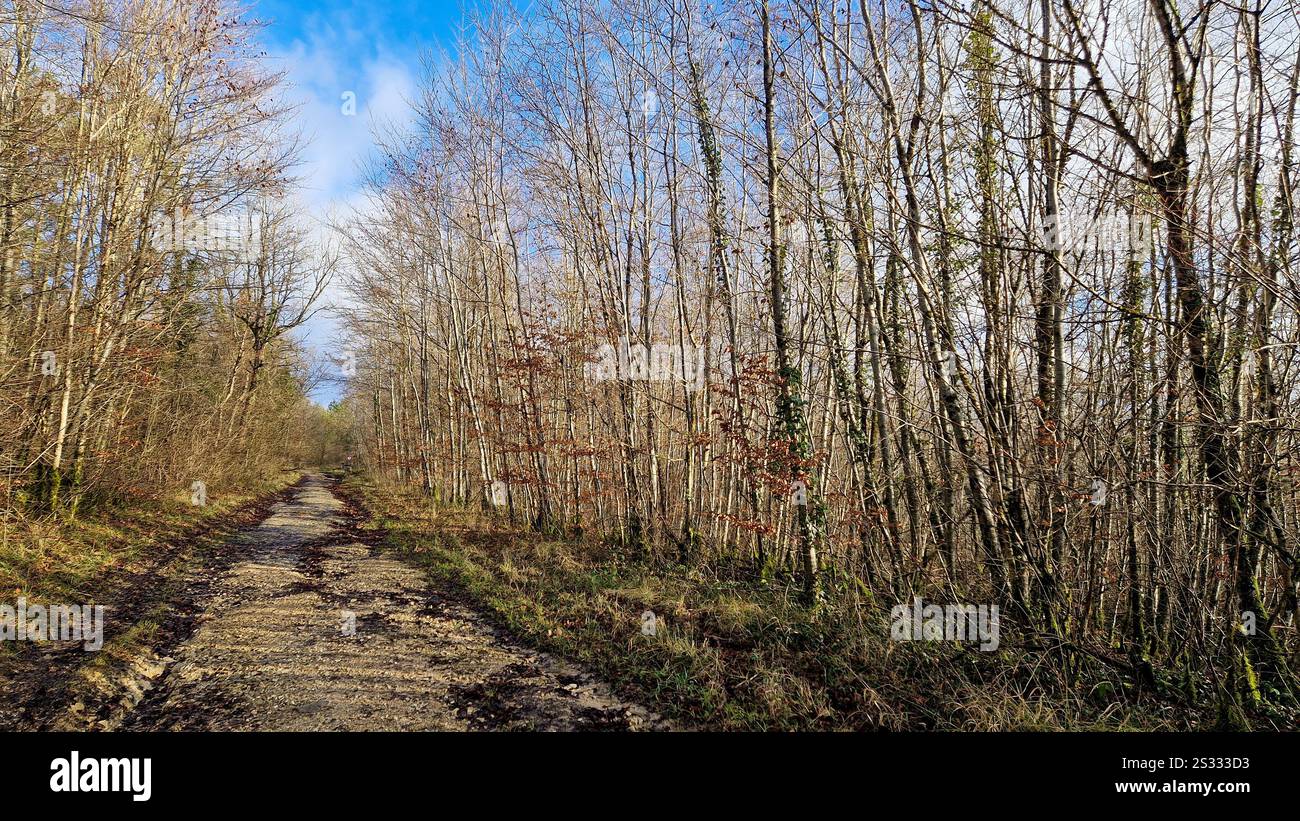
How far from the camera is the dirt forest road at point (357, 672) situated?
3.56 m

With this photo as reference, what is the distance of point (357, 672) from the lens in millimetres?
4230

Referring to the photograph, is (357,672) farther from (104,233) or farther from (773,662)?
(104,233)

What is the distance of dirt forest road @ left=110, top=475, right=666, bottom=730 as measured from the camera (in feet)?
11.7

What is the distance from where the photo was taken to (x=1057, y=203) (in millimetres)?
4070

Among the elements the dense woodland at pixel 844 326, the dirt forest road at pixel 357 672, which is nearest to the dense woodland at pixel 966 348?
the dense woodland at pixel 844 326

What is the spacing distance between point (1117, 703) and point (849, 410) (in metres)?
3.51

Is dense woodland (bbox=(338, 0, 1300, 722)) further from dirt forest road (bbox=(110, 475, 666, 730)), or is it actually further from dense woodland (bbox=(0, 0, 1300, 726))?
dirt forest road (bbox=(110, 475, 666, 730))

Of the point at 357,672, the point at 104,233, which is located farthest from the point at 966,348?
the point at 104,233

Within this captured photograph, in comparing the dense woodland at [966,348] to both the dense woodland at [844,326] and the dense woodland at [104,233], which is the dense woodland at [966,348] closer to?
the dense woodland at [844,326]

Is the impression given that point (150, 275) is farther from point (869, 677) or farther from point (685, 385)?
point (869, 677)

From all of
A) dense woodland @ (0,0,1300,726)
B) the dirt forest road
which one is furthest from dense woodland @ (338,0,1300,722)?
the dirt forest road

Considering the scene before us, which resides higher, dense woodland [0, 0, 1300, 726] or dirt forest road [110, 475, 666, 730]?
dense woodland [0, 0, 1300, 726]

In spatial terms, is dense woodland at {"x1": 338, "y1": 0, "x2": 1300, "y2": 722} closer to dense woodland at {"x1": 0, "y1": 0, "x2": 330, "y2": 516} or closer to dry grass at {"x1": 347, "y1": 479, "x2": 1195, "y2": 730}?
dry grass at {"x1": 347, "y1": 479, "x2": 1195, "y2": 730}
